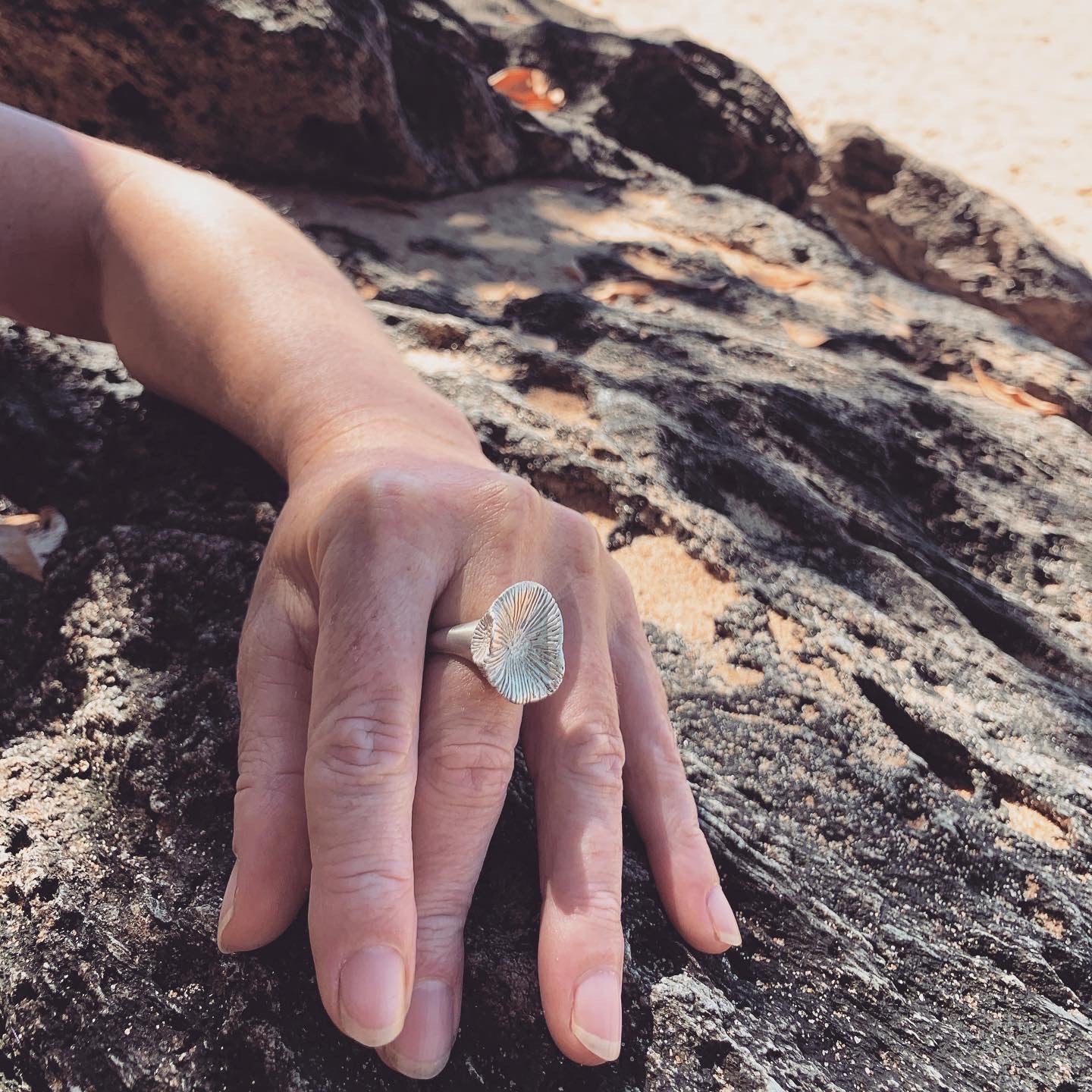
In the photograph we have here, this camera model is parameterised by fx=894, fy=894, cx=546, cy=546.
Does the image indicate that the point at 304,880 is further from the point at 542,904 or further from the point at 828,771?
the point at 828,771

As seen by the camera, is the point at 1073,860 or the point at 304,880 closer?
the point at 304,880

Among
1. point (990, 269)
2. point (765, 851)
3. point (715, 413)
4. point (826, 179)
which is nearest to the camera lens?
point (765, 851)

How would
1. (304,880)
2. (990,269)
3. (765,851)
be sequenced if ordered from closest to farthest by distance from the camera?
(304,880)
(765,851)
(990,269)

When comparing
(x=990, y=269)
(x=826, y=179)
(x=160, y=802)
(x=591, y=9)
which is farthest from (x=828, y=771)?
(x=591, y=9)

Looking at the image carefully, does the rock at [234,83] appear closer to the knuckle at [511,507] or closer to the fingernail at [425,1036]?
the knuckle at [511,507]

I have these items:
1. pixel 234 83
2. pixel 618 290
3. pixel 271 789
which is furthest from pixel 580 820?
pixel 234 83
